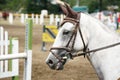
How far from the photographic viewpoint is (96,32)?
544 cm

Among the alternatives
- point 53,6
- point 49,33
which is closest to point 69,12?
point 49,33

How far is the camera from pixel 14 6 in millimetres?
98062

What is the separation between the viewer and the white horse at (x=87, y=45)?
535 cm

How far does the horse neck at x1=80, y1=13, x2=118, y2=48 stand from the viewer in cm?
542

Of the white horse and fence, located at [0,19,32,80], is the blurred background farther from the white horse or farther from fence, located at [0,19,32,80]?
the white horse

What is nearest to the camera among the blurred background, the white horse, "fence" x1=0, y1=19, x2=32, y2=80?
the white horse

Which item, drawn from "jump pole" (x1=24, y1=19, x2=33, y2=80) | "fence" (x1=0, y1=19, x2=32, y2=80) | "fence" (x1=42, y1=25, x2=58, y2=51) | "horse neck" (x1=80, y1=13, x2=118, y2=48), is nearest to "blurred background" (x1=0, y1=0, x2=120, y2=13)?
"fence" (x1=42, y1=25, x2=58, y2=51)

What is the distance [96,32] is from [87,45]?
0.21 meters

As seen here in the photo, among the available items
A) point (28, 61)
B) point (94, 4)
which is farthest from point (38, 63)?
point (94, 4)

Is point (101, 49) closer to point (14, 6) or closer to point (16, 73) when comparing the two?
point (16, 73)

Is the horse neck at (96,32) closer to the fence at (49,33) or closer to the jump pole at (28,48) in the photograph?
the jump pole at (28,48)

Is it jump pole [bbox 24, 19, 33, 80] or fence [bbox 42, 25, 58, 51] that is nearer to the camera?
jump pole [bbox 24, 19, 33, 80]

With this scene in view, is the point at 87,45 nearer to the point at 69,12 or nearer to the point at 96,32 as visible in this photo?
the point at 96,32

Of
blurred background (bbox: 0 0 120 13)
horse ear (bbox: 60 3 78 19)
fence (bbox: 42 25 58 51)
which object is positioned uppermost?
horse ear (bbox: 60 3 78 19)
